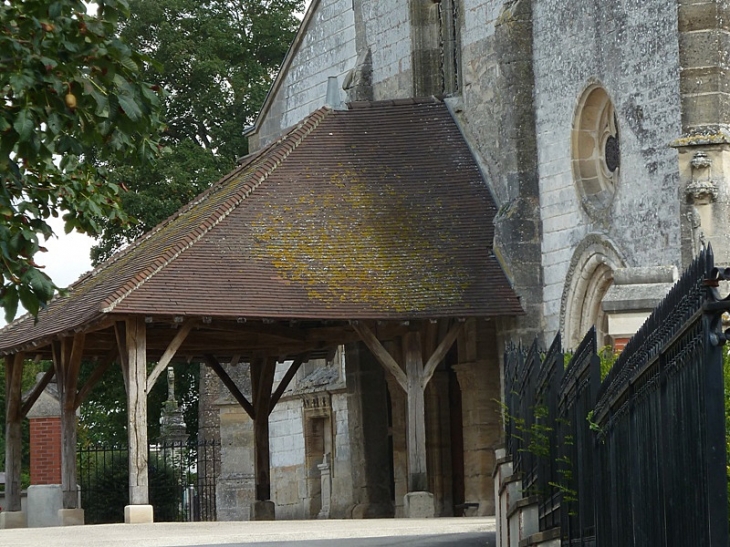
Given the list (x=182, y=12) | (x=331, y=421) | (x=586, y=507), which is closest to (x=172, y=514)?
(x=331, y=421)

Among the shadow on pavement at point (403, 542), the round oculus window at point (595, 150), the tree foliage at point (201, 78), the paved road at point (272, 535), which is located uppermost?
the tree foliage at point (201, 78)

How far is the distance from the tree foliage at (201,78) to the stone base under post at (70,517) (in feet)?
53.3

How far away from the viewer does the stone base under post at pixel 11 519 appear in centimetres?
2302

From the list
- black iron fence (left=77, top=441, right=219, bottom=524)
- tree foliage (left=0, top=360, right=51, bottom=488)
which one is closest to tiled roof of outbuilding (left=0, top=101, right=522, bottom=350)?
black iron fence (left=77, top=441, right=219, bottom=524)

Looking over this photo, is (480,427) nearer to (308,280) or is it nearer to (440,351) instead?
(440,351)

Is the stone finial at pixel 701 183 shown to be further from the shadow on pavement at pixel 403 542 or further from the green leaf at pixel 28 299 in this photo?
the green leaf at pixel 28 299

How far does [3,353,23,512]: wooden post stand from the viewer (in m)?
23.5

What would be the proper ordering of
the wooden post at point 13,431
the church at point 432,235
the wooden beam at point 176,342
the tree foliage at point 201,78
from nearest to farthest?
the church at point 432,235 < the wooden beam at point 176,342 < the wooden post at point 13,431 < the tree foliage at point 201,78

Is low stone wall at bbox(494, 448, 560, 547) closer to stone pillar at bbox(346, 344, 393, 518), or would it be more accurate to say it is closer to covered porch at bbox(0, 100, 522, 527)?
covered porch at bbox(0, 100, 522, 527)

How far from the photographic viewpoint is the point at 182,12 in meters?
40.3

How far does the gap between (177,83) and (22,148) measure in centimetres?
3299

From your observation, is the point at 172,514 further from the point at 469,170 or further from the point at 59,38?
the point at 59,38

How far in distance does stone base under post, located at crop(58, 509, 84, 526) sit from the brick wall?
507cm

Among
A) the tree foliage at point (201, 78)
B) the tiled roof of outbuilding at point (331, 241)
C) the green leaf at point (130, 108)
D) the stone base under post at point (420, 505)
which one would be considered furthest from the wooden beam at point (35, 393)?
the green leaf at point (130, 108)
